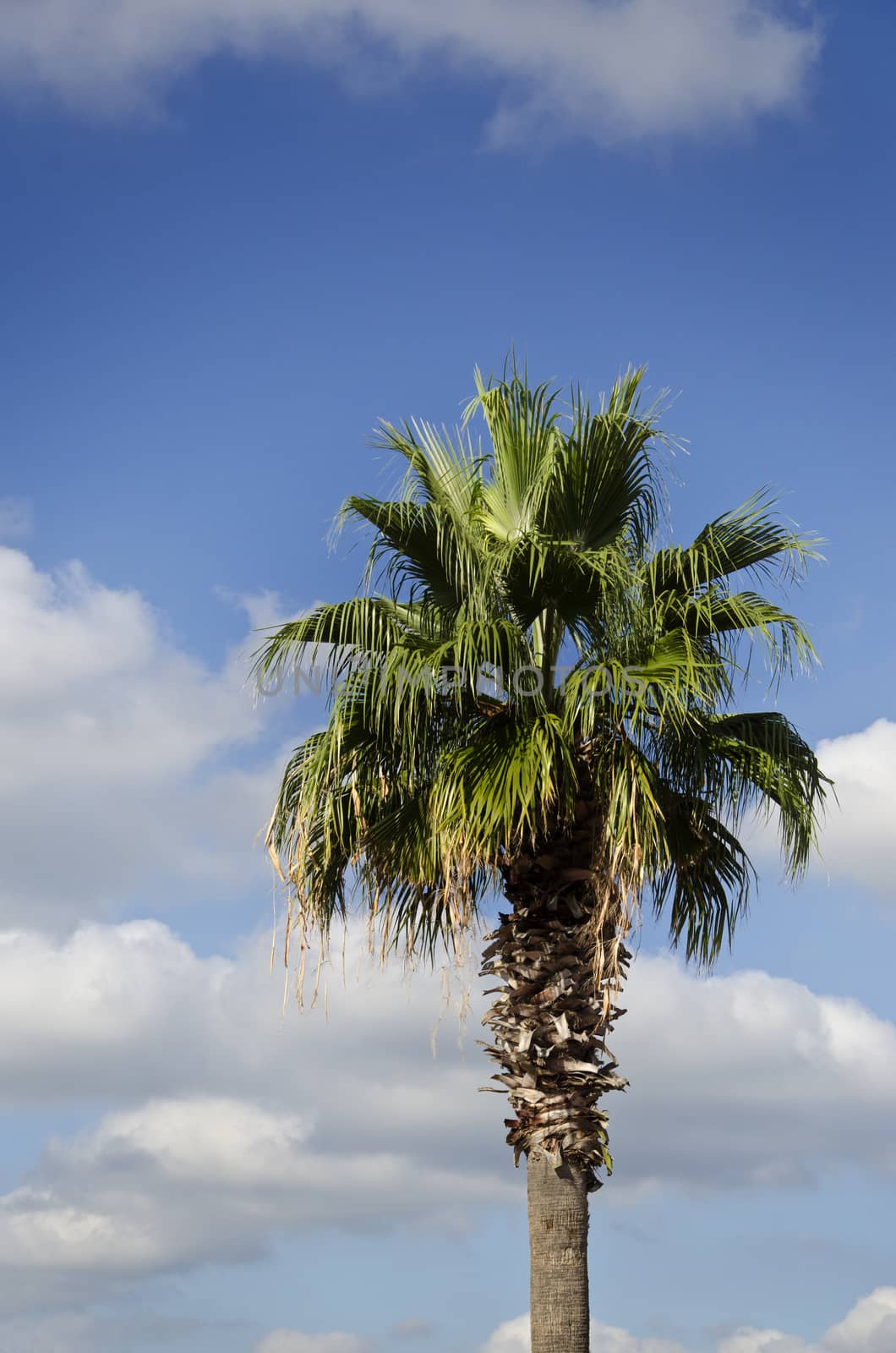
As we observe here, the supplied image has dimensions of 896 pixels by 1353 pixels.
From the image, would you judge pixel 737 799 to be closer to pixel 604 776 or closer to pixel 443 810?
pixel 604 776

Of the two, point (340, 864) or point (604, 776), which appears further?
point (340, 864)

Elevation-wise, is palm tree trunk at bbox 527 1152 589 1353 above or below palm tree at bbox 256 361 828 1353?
below

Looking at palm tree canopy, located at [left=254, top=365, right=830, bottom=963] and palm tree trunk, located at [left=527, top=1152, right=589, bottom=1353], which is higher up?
palm tree canopy, located at [left=254, top=365, right=830, bottom=963]

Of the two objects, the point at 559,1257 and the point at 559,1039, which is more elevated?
the point at 559,1039

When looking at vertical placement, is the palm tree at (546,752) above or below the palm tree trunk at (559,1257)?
above

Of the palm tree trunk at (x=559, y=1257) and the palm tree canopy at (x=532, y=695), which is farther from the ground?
the palm tree canopy at (x=532, y=695)

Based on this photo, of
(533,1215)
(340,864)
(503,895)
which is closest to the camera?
(533,1215)

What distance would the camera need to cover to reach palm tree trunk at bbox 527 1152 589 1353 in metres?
11.6

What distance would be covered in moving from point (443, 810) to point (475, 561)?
79.6 inches

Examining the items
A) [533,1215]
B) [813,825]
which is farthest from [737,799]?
[533,1215]

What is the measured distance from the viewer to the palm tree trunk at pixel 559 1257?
1159cm

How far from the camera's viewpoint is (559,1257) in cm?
1166

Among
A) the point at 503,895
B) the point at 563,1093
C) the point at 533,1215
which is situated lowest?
the point at 533,1215

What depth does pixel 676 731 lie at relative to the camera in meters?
12.5
